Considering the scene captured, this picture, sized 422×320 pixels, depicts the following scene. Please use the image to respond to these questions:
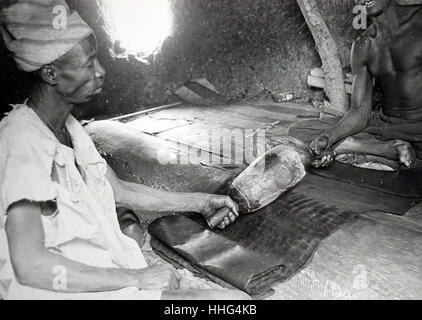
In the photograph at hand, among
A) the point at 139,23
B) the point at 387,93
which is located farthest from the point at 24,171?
the point at 139,23

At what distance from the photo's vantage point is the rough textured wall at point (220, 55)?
6.71m

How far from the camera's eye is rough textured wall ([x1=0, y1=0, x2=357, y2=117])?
6.71 meters

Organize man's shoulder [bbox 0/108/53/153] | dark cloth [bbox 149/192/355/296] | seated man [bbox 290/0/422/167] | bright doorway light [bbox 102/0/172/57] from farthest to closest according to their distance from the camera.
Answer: bright doorway light [bbox 102/0/172/57]
seated man [bbox 290/0/422/167]
dark cloth [bbox 149/192/355/296]
man's shoulder [bbox 0/108/53/153]

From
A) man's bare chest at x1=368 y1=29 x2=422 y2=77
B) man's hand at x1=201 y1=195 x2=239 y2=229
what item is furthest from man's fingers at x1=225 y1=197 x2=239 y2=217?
man's bare chest at x1=368 y1=29 x2=422 y2=77

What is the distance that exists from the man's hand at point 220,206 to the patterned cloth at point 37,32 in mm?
1330

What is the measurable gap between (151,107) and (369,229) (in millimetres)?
5531

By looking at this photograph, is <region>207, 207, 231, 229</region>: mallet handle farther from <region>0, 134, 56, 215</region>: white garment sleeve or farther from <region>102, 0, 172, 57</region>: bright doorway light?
<region>102, 0, 172, 57</region>: bright doorway light

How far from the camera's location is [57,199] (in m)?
1.63

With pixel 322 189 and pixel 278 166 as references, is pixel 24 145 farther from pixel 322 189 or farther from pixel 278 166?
pixel 322 189

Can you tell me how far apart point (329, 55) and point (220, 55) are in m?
2.44

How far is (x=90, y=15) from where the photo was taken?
6484mm

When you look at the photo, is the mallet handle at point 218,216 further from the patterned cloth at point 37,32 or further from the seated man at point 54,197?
the patterned cloth at point 37,32

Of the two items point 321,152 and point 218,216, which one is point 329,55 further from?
point 218,216

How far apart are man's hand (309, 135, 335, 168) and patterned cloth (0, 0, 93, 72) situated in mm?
2485
